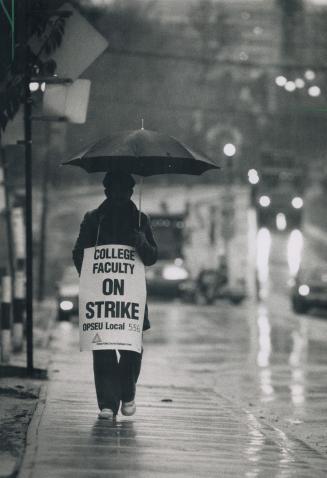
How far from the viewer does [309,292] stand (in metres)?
34.2

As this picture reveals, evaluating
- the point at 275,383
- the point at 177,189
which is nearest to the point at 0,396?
the point at 275,383

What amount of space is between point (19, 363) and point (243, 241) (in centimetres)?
3968

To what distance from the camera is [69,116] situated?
42.5ft

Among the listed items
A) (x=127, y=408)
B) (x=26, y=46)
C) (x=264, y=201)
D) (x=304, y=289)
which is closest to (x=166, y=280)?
(x=304, y=289)

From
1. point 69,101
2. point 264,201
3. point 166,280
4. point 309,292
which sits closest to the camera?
point 69,101

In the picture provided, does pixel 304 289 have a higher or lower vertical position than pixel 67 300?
lower

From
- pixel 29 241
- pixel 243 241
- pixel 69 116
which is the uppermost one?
pixel 69 116

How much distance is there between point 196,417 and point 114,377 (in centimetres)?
96

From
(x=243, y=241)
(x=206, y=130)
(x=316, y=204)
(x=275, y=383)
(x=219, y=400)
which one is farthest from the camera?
(x=206, y=130)

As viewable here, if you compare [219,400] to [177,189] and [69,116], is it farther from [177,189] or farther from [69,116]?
[177,189]

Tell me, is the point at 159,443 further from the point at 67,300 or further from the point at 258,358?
the point at 67,300

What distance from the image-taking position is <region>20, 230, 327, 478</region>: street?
23.6 ft

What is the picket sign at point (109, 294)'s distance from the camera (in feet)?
29.9

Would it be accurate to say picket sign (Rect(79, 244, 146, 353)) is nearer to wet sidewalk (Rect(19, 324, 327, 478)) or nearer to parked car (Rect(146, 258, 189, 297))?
wet sidewalk (Rect(19, 324, 327, 478))
